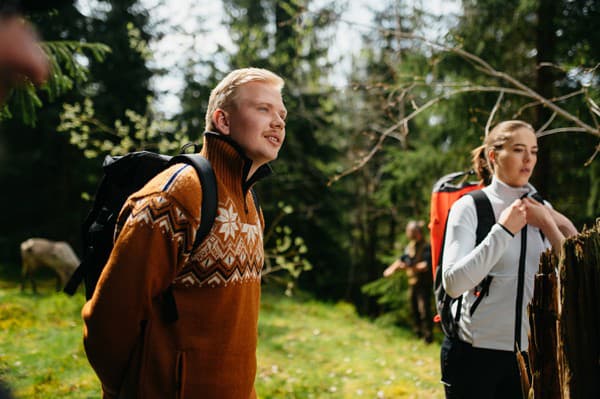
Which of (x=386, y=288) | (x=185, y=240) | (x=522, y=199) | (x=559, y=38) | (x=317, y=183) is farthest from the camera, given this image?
(x=317, y=183)

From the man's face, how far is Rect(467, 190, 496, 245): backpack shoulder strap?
4.28 ft

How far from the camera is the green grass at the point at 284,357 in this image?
5.27 m

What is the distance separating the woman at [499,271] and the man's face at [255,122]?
1184mm

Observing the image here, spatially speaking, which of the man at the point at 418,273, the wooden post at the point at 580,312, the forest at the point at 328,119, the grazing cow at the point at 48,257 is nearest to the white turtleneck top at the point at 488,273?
the wooden post at the point at 580,312

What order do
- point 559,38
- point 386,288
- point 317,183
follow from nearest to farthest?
point 559,38 → point 386,288 → point 317,183

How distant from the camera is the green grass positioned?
5.27 meters

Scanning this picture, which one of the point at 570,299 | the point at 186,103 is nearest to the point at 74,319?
the point at 186,103

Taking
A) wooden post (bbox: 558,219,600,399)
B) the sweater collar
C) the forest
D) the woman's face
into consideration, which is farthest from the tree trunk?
the forest

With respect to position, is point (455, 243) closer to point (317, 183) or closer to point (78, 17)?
point (317, 183)

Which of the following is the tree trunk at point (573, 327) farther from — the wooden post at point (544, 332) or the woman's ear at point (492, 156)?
the woman's ear at point (492, 156)

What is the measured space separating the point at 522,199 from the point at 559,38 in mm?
6101

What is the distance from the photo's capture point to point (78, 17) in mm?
13656

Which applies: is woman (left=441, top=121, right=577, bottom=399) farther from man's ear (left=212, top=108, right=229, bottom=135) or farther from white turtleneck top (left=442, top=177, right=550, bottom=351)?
man's ear (left=212, top=108, right=229, bottom=135)

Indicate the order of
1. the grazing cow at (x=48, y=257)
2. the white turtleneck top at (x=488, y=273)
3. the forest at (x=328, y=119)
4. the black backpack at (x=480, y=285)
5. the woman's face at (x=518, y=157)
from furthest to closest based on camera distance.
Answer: the grazing cow at (x=48, y=257)
the forest at (x=328, y=119)
the woman's face at (x=518, y=157)
the black backpack at (x=480, y=285)
the white turtleneck top at (x=488, y=273)
